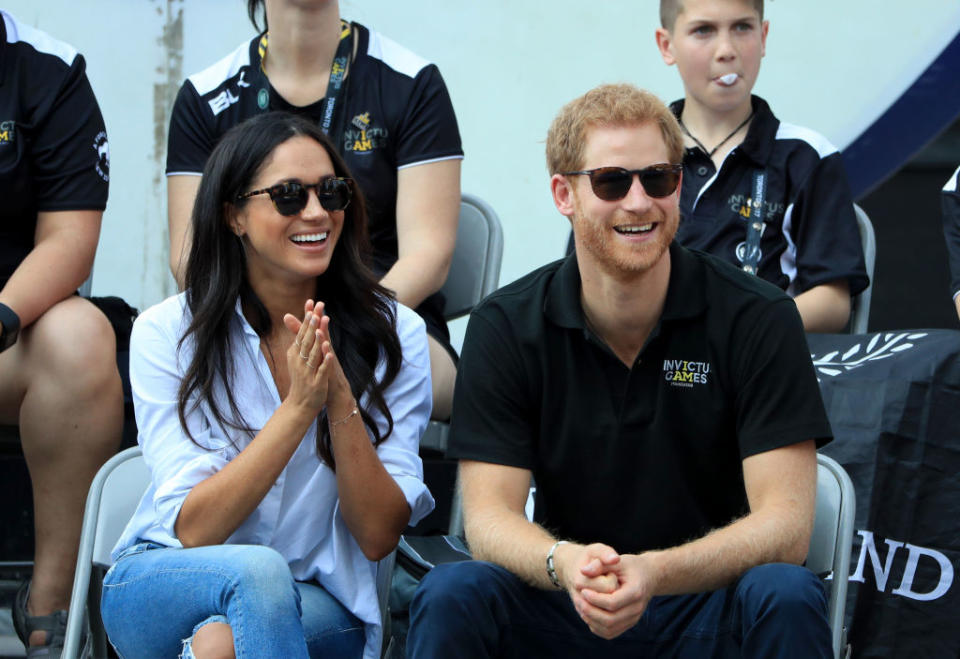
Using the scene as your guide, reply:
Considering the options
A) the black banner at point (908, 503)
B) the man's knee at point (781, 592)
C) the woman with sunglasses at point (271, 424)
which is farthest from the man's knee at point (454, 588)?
the black banner at point (908, 503)

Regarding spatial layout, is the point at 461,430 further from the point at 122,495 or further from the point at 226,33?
the point at 226,33

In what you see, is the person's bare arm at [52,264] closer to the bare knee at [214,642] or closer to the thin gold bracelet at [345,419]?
the thin gold bracelet at [345,419]

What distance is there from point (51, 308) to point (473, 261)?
1.10 metres

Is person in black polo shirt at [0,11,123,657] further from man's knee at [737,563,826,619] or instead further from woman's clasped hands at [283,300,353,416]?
man's knee at [737,563,826,619]

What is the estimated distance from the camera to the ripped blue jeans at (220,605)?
207 cm

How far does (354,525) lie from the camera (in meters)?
2.35

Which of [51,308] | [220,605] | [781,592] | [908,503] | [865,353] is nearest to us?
[781,592]

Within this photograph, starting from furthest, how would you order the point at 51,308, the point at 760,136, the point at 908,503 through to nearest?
1. the point at 760,136
2. the point at 51,308
3. the point at 908,503

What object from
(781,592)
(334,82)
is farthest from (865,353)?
(334,82)

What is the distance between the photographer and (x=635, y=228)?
2404mm

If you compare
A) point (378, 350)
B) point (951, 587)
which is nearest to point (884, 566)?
point (951, 587)

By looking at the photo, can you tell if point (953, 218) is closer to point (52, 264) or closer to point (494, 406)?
point (494, 406)

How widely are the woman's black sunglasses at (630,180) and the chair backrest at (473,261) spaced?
0.98 m

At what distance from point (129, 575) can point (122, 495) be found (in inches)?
9.9
